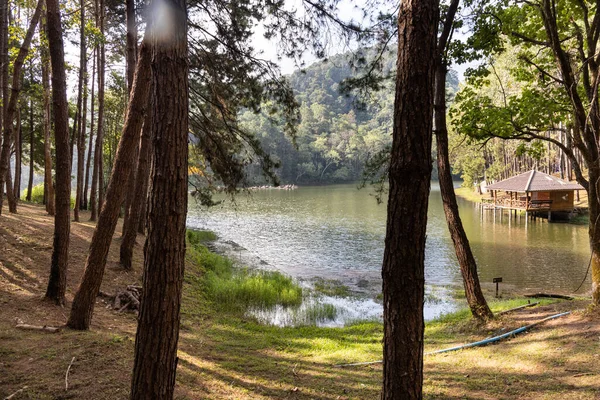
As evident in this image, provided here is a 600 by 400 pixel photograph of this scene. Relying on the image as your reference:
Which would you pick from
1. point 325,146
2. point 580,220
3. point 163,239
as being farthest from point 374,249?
point 325,146

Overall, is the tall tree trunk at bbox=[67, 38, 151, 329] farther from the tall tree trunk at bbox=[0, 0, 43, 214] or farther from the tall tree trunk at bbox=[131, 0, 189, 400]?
the tall tree trunk at bbox=[0, 0, 43, 214]

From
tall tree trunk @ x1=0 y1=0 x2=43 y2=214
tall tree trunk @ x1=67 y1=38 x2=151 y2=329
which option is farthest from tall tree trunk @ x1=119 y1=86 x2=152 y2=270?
tall tree trunk @ x1=67 y1=38 x2=151 y2=329

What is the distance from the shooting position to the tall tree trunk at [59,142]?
4.80 metres

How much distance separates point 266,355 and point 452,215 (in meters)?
3.62

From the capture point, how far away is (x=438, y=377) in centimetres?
438

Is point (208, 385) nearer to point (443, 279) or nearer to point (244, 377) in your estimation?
point (244, 377)

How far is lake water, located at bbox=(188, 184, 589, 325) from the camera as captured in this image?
40.7ft

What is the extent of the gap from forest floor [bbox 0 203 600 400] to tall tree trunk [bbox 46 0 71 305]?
72 centimetres

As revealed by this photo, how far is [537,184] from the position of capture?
86.5 ft

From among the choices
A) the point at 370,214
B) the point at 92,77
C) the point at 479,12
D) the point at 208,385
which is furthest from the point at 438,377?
the point at 370,214

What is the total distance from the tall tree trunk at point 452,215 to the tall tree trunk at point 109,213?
4.40m

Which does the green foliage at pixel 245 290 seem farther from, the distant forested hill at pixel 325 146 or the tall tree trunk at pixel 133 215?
the distant forested hill at pixel 325 146

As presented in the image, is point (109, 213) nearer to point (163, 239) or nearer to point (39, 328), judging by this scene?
point (39, 328)

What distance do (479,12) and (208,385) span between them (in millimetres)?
6755
